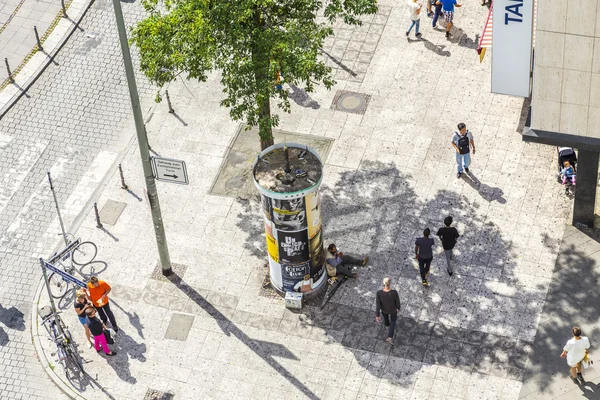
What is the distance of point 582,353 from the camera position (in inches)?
859

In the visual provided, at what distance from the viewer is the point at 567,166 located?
26172 mm

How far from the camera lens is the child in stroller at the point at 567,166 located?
2617 centimetres

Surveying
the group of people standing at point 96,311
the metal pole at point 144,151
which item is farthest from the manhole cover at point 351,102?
the group of people standing at point 96,311

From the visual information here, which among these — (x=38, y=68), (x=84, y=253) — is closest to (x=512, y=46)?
(x=84, y=253)

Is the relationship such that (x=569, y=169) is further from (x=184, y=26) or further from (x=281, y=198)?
(x=184, y=26)

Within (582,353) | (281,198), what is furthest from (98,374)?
(582,353)

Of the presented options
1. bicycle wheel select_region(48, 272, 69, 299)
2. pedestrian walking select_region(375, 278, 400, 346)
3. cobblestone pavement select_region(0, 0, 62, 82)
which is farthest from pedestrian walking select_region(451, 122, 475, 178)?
cobblestone pavement select_region(0, 0, 62, 82)

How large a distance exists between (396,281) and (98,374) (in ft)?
22.3

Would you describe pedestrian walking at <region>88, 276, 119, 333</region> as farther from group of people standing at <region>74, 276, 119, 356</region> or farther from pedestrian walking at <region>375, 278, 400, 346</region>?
pedestrian walking at <region>375, 278, 400, 346</region>

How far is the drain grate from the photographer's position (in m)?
23.0

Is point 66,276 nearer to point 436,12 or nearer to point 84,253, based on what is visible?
point 84,253

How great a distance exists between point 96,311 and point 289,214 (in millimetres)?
4647

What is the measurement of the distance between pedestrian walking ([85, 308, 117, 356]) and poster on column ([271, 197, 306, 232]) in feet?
13.9

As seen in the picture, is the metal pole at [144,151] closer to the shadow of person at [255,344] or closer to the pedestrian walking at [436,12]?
the shadow of person at [255,344]
